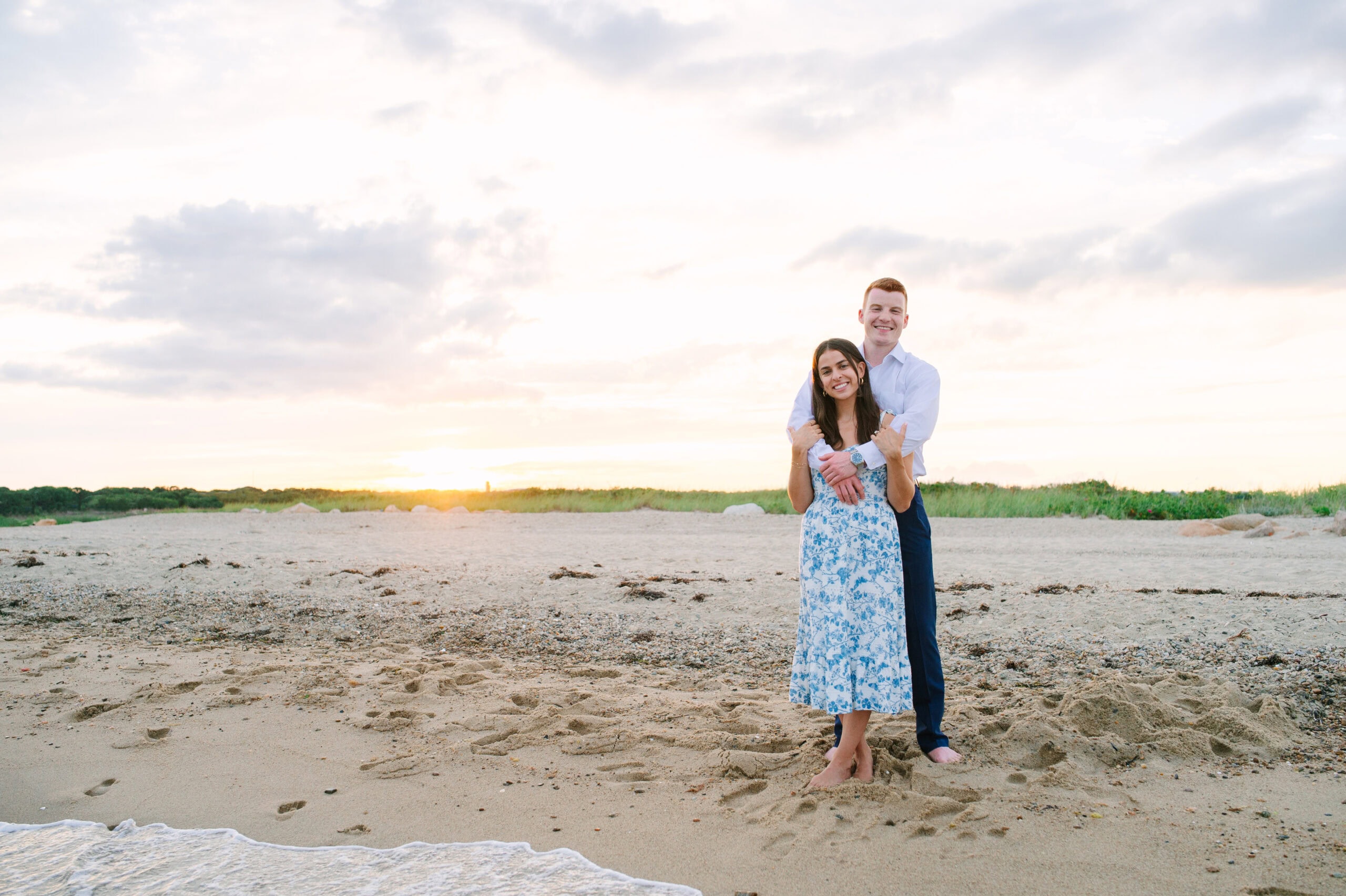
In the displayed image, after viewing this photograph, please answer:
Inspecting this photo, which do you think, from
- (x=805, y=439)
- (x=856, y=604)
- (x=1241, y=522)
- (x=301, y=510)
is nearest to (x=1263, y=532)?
(x=1241, y=522)

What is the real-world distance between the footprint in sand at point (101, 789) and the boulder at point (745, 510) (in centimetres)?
1737

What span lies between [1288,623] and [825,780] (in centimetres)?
502

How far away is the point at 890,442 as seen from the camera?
376cm

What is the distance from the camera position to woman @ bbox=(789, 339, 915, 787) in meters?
3.87

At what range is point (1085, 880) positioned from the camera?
126 inches

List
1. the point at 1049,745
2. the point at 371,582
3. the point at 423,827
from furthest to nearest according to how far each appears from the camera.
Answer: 1. the point at 371,582
2. the point at 1049,745
3. the point at 423,827

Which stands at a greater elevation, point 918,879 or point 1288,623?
point 1288,623

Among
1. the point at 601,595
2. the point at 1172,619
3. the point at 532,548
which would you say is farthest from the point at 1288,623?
the point at 532,548

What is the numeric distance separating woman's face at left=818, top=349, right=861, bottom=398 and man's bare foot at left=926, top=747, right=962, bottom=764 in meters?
1.87

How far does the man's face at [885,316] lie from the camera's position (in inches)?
159

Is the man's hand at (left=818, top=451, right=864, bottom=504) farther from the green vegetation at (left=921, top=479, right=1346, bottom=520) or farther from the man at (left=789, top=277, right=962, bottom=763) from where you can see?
the green vegetation at (left=921, top=479, right=1346, bottom=520)

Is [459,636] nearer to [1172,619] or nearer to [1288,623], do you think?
[1172,619]

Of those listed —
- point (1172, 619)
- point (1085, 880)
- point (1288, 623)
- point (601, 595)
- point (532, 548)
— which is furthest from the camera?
point (532, 548)

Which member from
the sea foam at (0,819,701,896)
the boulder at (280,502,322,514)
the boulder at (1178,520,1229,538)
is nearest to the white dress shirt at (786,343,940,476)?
the sea foam at (0,819,701,896)
